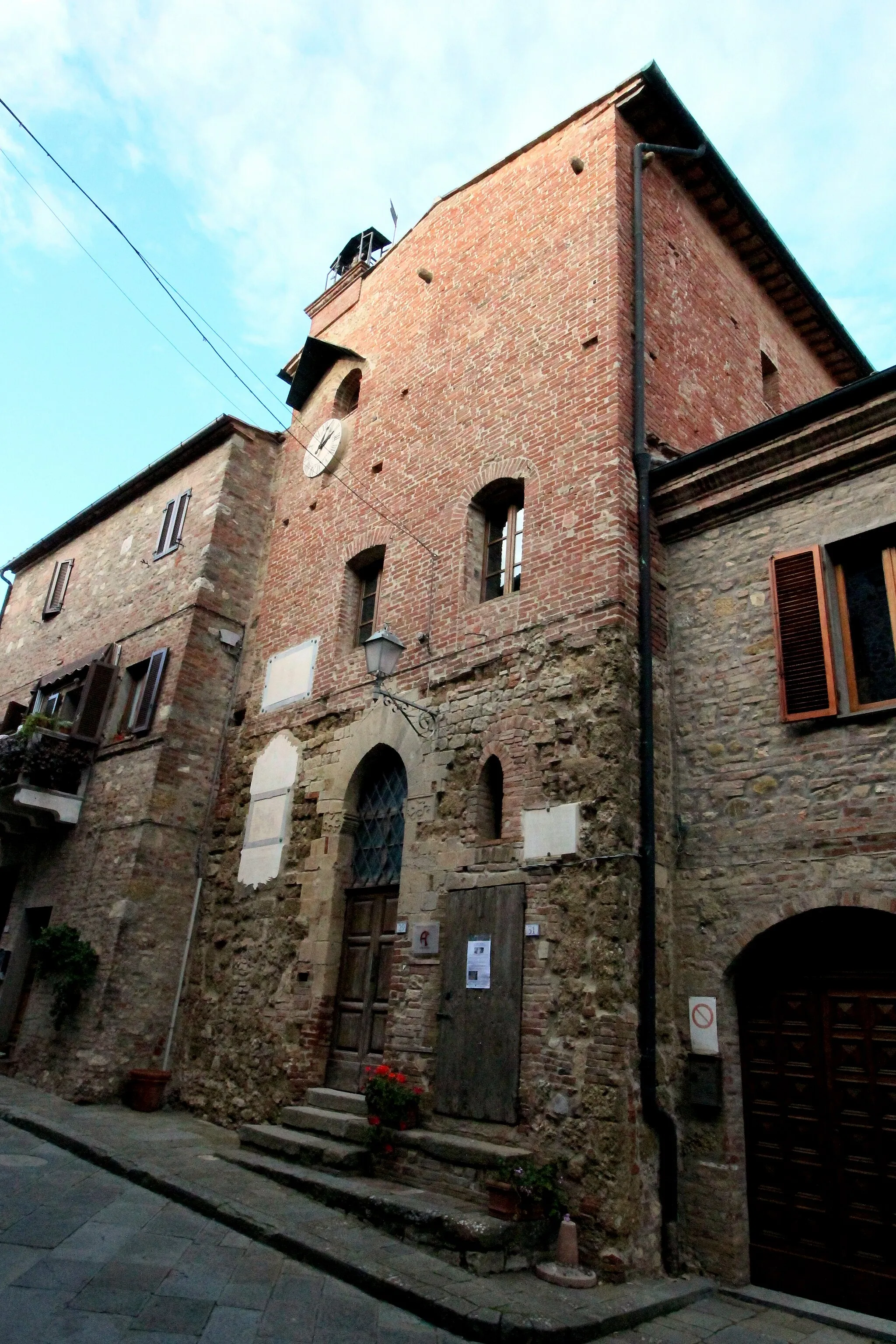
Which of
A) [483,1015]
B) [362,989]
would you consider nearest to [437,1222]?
[483,1015]

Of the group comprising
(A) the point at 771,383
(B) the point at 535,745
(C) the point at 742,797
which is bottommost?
(C) the point at 742,797

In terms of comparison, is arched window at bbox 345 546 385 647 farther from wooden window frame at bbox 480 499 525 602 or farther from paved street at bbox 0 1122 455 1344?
paved street at bbox 0 1122 455 1344

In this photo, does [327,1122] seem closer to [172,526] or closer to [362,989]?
[362,989]

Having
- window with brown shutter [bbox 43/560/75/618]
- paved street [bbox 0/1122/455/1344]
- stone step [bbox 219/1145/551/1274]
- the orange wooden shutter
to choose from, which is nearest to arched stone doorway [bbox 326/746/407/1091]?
stone step [bbox 219/1145/551/1274]

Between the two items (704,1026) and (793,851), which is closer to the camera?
(793,851)

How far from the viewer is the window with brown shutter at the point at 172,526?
1349cm

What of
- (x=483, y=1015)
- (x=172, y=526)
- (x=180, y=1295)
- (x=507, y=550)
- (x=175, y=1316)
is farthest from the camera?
(x=172, y=526)

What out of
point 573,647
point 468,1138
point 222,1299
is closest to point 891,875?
point 573,647

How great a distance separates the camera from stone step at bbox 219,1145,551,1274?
217 inches

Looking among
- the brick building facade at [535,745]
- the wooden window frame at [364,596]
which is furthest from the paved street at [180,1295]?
the wooden window frame at [364,596]

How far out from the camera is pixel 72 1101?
9750mm

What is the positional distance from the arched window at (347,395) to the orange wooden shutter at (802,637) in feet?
25.0

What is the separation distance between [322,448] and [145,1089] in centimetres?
847

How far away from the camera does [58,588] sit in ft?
52.2
